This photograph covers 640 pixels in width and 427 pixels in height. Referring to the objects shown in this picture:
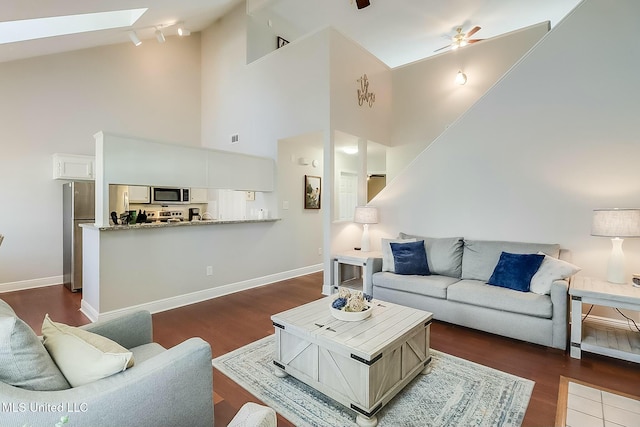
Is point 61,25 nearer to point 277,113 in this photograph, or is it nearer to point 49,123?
point 49,123

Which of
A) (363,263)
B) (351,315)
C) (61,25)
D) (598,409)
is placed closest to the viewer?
(598,409)

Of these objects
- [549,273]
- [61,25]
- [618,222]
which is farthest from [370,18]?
[549,273]

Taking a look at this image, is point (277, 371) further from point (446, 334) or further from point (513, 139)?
point (513, 139)

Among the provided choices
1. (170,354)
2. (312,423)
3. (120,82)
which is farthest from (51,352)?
(120,82)

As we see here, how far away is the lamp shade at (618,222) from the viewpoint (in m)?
2.60

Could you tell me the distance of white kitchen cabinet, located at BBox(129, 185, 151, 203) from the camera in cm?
553

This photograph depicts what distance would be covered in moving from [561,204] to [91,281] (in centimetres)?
533

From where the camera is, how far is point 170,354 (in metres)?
1.38

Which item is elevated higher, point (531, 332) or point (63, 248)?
point (63, 248)

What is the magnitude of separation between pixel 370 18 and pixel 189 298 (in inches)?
218

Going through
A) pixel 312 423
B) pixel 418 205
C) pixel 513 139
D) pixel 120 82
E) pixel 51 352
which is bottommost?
pixel 312 423

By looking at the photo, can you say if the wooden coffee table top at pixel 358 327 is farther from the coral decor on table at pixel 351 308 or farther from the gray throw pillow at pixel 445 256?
the gray throw pillow at pixel 445 256

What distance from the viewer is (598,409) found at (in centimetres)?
193

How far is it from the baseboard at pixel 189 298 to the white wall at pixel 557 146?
2679 millimetres
